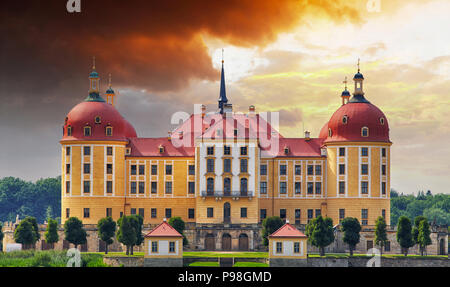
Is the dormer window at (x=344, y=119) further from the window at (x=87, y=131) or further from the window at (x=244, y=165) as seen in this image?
the window at (x=87, y=131)

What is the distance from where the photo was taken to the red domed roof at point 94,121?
362 feet

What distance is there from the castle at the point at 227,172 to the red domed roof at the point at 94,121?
11 centimetres

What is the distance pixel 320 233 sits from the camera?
9938 cm

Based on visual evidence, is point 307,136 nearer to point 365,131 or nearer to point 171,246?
point 365,131

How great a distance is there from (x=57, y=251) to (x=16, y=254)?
195 inches

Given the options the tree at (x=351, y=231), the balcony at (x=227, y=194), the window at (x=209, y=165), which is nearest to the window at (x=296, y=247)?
the tree at (x=351, y=231)

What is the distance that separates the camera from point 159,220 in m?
112

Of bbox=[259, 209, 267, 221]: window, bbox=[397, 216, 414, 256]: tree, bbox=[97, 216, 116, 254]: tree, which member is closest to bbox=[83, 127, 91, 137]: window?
bbox=[97, 216, 116, 254]: tree

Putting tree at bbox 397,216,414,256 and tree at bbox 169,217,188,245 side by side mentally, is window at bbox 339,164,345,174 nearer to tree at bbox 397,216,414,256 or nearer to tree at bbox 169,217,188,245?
tree at bbox 397,216,414,256

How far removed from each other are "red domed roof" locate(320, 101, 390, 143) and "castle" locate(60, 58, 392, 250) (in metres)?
0.11

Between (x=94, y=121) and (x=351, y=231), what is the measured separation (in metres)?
29.5

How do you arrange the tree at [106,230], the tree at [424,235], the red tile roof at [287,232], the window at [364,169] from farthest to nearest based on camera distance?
the window at [364,169], the tree at [106,230], the tree at [424,235], the red tile roof at [287,232]

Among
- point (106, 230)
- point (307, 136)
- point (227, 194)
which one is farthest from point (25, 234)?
point (307, 136)
